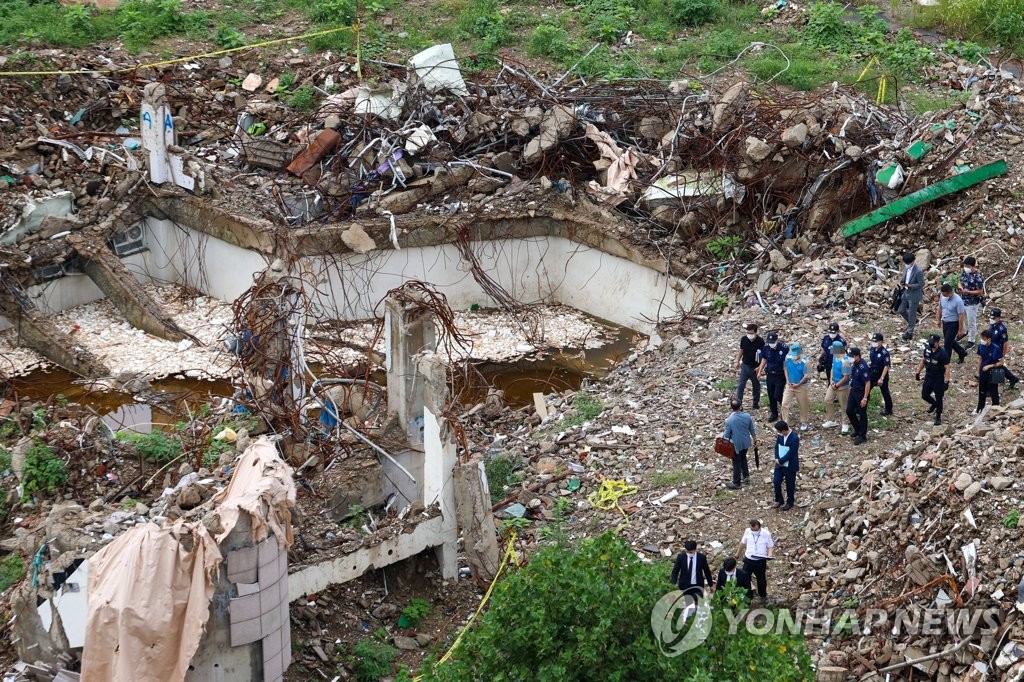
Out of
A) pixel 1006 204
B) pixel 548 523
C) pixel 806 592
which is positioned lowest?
pixel 806 592

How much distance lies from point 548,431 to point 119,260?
24.3 feet

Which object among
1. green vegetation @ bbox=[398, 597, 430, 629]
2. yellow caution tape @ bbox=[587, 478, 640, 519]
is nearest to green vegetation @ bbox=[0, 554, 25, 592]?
green vegetation @ bbox=[398, 597, 430, 629]

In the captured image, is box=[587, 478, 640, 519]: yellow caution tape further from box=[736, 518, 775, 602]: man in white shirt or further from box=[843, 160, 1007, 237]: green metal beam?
box=[843, 160, 1007, 237]: green metal beam

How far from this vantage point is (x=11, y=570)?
11.2 metres

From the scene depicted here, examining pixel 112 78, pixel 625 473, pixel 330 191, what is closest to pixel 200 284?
pixel 330 191

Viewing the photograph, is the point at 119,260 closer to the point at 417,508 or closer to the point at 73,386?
the point at 73,386

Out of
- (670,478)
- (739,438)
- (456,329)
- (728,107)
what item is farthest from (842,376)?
(728,107)

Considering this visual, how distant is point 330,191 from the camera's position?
18547 millimetres

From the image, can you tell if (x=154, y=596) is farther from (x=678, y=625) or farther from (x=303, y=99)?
(x=303, y=99)

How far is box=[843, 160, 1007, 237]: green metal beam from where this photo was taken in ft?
53.6

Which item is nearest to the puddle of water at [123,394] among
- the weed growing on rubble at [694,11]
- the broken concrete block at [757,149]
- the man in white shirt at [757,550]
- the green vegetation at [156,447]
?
the green vegetation at [156,447]

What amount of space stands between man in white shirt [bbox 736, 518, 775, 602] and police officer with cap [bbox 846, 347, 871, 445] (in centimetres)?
244

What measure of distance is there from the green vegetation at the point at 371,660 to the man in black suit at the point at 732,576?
8.61 ft

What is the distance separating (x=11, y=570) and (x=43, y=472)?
1.17 meters
